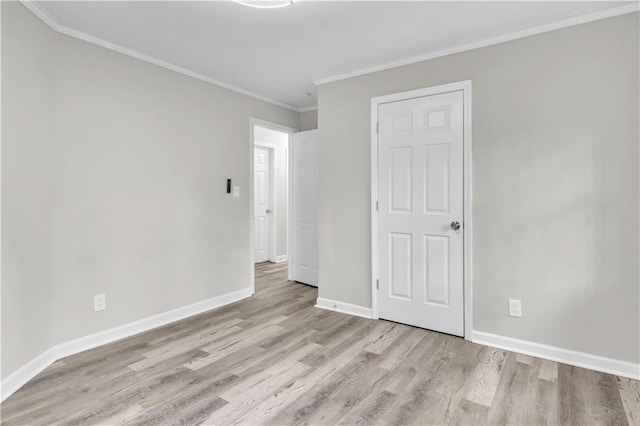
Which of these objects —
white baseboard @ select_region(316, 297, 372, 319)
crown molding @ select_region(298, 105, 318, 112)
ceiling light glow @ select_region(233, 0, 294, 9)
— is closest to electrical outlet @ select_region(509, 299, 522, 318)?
white baseboard @ select_region(316, 297, 372, 319)

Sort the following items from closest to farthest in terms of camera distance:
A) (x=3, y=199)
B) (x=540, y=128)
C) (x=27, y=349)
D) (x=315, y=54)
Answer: (x=3, y=199)
(x=27, y=349)
(x=540, y=128)
(x=315, y=54)

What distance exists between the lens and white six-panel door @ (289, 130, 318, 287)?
4.46 m

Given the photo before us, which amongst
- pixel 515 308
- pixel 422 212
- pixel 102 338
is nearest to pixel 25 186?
pixel 102 338

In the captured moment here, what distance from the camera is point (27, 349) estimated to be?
2193 millimetres

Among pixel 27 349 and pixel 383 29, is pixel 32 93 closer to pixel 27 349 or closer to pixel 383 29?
pixel 27 349

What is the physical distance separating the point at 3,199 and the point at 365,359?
253 centimetres

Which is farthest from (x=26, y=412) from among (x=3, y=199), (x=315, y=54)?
(x=315, y=54)

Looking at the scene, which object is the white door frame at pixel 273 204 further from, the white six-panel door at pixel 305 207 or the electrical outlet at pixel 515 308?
the electrical outlet at pixel 515 308

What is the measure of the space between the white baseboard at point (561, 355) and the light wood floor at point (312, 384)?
0.24 ft

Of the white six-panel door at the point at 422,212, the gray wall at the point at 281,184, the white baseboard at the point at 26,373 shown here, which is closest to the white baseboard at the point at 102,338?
the white baseboard at the point at 26,373

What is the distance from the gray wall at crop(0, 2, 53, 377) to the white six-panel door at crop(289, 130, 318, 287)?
2728mm

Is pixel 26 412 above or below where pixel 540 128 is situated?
below

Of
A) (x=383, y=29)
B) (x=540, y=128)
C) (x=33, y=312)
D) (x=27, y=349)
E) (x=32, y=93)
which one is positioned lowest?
(x=27, y=349)

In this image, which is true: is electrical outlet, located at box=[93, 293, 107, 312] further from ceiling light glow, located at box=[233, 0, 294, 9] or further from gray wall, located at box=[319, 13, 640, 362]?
gray wall, located at box=[319, 13, 640, 362]
